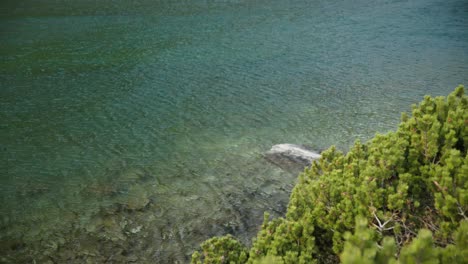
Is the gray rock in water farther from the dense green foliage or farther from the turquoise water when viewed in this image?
the dense green foliage

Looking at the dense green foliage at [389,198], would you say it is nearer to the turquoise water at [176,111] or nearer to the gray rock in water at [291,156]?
the turquoise water at [176,111]

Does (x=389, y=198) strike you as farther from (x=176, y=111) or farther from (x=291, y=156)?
(x=176, y=111)

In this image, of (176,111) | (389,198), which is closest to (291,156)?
(176,111)

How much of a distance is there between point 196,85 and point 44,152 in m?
8.87

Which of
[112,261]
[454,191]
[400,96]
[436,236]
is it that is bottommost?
[112,261]

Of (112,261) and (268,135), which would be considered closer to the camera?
(112,261)

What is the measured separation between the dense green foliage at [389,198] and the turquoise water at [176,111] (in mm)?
3410

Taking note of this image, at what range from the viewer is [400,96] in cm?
1769

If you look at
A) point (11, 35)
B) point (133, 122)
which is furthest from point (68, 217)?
point (11, 35)

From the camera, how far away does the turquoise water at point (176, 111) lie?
940 cm

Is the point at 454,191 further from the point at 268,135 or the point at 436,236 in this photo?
the point at 268,135

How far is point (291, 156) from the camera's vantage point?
39.4ft

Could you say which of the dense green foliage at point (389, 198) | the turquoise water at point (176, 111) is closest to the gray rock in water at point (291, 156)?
the turquoise water at point (176, 111)

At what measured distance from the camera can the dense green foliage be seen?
4.82 metres
